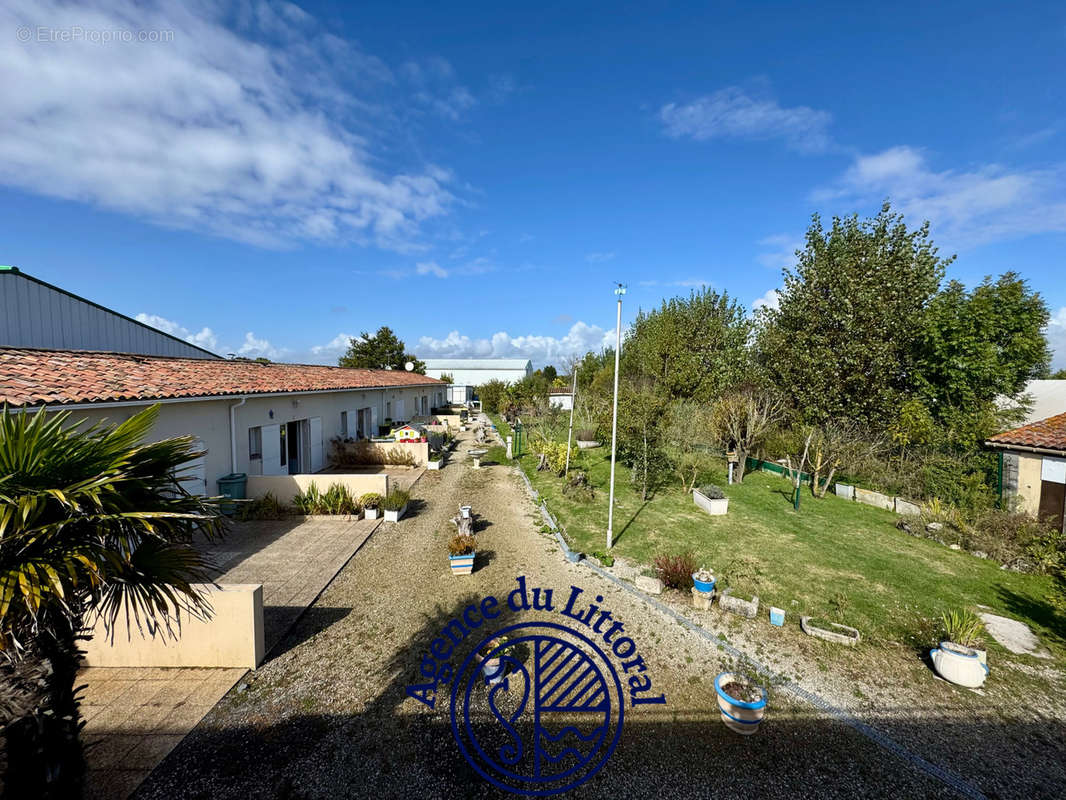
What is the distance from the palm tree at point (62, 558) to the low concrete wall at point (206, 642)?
1975 mm

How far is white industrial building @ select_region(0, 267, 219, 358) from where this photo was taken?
993 centimetres

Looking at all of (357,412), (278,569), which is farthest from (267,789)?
(357,412)

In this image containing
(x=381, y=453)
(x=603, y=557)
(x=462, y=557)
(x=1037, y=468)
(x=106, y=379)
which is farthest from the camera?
(x=381, y=453)

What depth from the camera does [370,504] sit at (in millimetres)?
10359

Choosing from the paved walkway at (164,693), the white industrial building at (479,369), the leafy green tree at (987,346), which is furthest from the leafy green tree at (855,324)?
the white industrial building at (479,369)

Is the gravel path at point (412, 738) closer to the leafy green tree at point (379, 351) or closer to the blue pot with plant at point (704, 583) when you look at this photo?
the blue pot with plant at point (704, 583)

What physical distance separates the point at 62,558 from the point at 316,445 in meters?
14.1

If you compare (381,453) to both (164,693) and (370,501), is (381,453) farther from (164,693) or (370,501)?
(164,693)

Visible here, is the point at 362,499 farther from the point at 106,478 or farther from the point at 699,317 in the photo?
the point at 699,317

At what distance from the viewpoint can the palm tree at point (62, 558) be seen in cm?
217

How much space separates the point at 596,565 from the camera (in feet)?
26.1

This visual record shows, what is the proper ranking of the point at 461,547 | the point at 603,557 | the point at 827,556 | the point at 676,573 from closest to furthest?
the point at 676,573 < the point at 461,547 < the point at 603,557 < the point at 827,556

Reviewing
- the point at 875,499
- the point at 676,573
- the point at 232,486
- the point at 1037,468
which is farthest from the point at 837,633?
the point at 232,486

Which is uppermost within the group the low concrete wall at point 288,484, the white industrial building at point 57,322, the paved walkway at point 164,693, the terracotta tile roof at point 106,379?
the white industrial building at point 57,322
